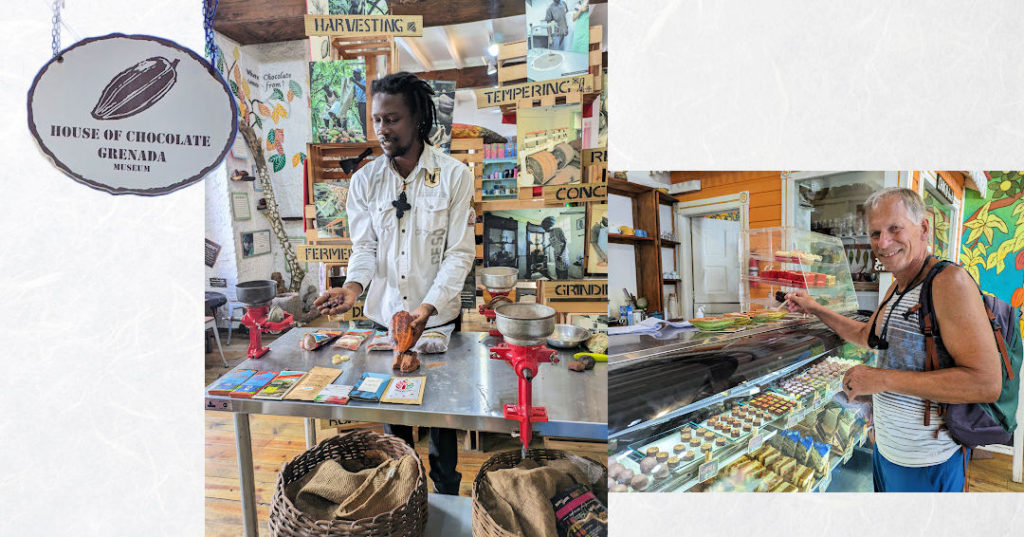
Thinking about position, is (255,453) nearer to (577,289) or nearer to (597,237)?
(577,289)

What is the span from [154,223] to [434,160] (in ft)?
2.74

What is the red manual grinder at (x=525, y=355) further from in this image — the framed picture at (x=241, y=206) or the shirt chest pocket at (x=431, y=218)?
the framed picture at (x=241, y=206)

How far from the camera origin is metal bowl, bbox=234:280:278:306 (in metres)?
1.32

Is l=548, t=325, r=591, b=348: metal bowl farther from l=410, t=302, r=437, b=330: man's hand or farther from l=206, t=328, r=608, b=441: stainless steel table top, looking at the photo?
l=410, t=302, r=437, b=330: man's hand

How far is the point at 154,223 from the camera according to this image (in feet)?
4.19

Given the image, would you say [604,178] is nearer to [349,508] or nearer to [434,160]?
[434,160]

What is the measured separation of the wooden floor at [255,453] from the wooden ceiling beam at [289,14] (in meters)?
0.89

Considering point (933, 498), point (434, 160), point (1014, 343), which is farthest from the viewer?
point (434, 160)

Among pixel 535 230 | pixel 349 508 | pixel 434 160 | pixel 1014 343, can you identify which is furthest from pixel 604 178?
pixel 349 508

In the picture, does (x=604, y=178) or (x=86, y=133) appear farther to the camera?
(x=604, y=178)

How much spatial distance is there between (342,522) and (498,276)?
782 mm

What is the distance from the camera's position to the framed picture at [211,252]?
1.29 m

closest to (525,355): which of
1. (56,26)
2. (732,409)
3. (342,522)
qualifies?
(732,409)

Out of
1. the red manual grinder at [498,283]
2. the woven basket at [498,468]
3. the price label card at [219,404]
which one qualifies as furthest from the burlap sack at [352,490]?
the red manual grinder at [498,283]
